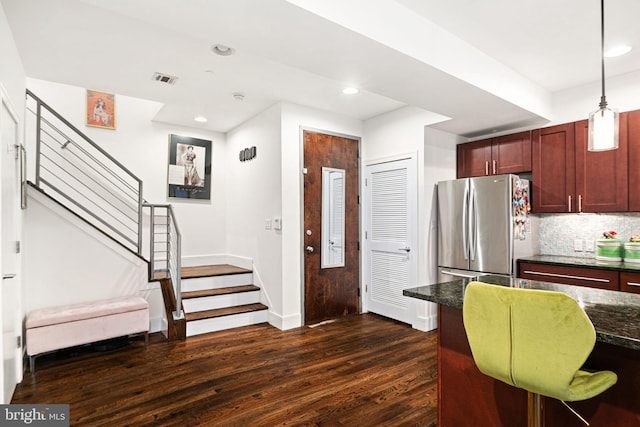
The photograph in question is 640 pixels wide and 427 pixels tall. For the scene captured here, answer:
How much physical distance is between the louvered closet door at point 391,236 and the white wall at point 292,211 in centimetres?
106

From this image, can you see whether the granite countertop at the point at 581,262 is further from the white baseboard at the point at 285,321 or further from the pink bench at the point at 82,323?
the pink bench at the point at 82,323

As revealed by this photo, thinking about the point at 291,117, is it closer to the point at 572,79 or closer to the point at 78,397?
the point at 572,79

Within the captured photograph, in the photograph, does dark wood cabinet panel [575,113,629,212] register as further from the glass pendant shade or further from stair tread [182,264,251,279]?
stair tread [182,264,251,279]

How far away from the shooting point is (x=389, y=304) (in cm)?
444

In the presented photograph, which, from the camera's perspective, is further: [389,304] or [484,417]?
[389,304]

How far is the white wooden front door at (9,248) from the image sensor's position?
217 cm

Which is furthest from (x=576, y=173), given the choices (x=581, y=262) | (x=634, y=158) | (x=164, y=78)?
(x=164, y=78)

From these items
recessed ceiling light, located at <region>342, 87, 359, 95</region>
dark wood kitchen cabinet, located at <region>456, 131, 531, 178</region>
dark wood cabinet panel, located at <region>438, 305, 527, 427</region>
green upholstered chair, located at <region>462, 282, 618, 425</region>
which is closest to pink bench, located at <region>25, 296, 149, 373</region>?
dark wood cabinet panel, located at <region>438, 305, 527, 427</region>

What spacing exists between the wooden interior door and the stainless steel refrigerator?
1148 mm

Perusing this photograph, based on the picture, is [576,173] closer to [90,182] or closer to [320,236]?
[320,236]

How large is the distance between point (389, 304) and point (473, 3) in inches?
132

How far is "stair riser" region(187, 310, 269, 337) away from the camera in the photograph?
3889 mm

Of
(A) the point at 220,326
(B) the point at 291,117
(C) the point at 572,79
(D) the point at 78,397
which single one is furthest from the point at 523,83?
(D) the point at 78,397

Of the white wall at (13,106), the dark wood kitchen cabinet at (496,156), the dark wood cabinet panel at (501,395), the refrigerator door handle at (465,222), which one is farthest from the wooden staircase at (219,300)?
the dark wood kitchen cabinet at (496,156)
